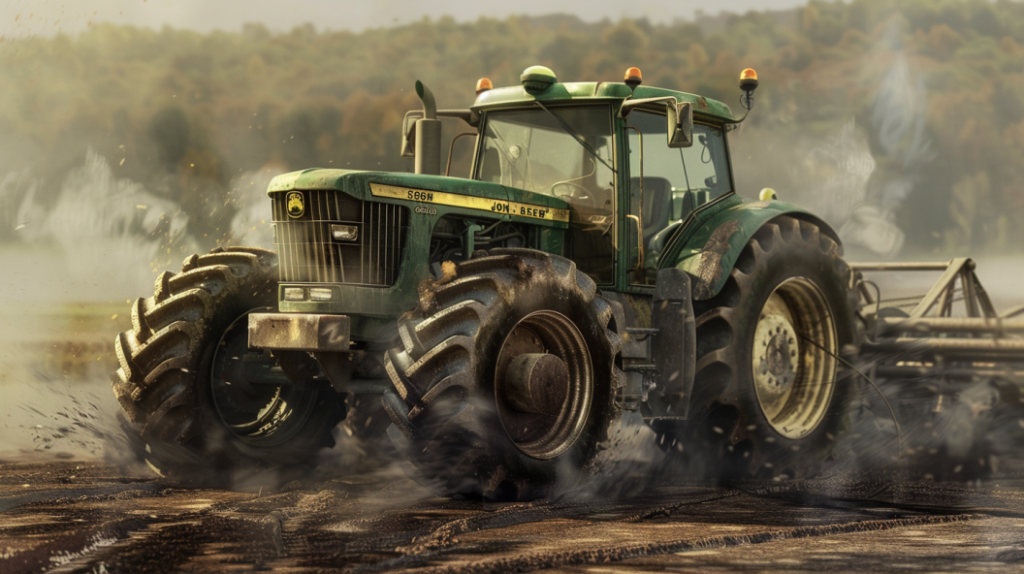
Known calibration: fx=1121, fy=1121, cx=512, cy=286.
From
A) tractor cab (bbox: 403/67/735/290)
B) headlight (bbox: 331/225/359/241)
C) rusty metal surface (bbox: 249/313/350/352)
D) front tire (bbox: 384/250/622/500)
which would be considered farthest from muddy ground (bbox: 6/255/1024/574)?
tractor cab (bbox: 403/67/735/290)

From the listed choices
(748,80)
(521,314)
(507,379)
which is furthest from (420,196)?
(748,80)

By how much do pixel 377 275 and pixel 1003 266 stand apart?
22.5m

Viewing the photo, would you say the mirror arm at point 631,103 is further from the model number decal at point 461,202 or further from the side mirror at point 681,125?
the model number decal at point 461,202

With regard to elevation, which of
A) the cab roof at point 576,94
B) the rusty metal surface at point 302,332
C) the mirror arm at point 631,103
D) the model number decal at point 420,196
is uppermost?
the cab roof at point 576,94

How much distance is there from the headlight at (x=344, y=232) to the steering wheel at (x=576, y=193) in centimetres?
167

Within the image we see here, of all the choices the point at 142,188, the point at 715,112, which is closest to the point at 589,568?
the point at 715,112

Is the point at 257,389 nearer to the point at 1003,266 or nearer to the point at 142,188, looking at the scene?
the point at 142,188

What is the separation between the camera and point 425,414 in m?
5.47

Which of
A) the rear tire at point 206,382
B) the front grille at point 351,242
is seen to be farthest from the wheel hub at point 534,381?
the rear tire at point 206,382

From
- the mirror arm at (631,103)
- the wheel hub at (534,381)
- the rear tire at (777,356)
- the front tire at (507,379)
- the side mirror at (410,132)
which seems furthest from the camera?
the side mirror at (410,132)

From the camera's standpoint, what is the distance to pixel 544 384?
606 centimetres

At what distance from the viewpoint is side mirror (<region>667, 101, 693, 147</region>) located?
6797mm

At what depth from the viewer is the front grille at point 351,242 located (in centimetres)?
625

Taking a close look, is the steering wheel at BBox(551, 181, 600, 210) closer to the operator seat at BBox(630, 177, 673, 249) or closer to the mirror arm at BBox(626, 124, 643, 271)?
the mirror arm at BBox(626, 124, 643, 271)
